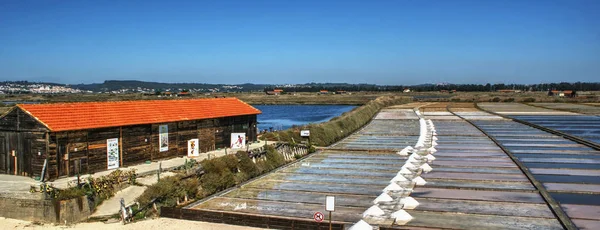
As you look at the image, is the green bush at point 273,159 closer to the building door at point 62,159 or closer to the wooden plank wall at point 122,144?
the wooden plank wall at point 122,144

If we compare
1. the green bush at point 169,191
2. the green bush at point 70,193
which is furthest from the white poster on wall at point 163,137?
the green bush at point 70,193

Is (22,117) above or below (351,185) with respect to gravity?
above

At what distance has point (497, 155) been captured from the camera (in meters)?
25.5

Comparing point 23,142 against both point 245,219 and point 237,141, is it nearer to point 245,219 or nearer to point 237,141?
point 245,219

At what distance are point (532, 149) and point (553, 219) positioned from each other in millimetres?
15422

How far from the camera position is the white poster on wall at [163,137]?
73.6ft

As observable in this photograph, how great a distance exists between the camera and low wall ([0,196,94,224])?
48.6 feet

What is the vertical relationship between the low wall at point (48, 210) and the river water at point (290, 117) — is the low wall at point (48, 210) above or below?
above

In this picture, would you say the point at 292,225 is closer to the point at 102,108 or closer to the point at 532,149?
the point at 102,108

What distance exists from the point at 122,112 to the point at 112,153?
250cm

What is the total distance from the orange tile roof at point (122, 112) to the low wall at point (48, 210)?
3319mm

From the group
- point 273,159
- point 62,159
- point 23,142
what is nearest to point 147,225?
point 62,159

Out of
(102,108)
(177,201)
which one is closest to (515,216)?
(177,201)

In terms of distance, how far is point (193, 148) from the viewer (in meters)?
23.8
